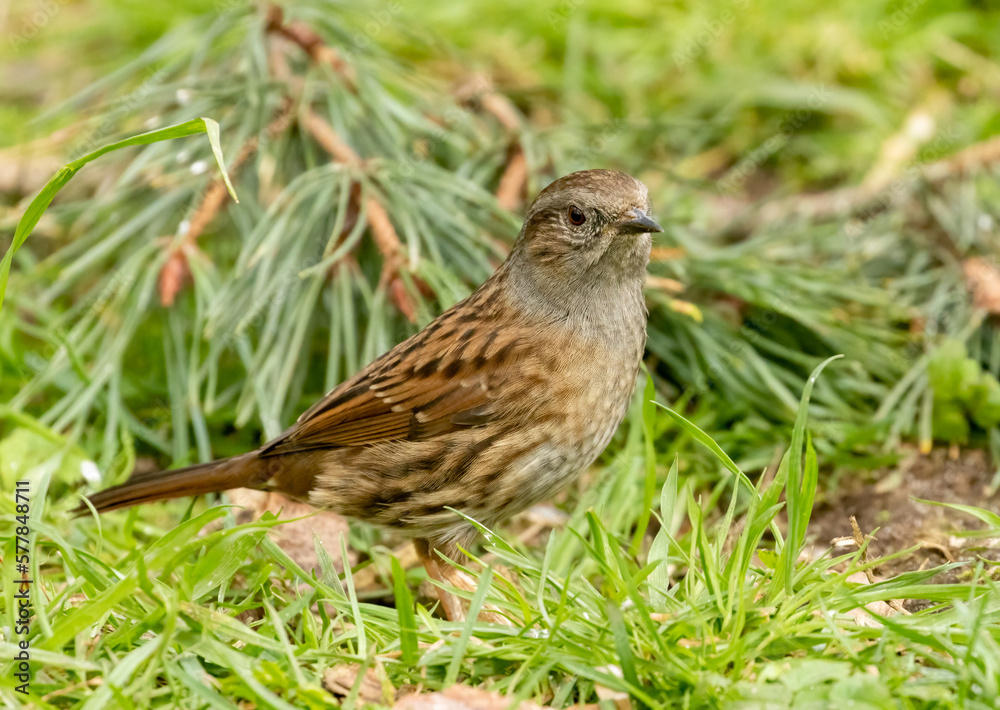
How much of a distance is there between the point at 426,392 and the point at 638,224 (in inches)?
31.8

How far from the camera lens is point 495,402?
3.02 metres

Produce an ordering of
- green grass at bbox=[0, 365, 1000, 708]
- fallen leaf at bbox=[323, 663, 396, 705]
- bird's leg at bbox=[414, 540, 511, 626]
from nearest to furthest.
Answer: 1. green grass at bbox=[0, 365, 1000, 708]
2. fallen leaf at bbox=[323, 663, 396, 705]
3. bird's leg at bbox=[414, 540, 511, 626]

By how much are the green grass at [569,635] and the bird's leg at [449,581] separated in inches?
8.8

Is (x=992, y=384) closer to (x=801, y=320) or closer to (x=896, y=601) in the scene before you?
(x=801, y=320)

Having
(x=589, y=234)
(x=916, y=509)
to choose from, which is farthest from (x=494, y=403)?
(x=916, y=509)

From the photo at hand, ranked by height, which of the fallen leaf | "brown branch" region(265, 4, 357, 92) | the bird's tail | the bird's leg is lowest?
the bird's leg

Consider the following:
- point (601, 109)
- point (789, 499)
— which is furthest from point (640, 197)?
point (601, 109)

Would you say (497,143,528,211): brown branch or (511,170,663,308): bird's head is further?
(497,143,528,211): brown branch

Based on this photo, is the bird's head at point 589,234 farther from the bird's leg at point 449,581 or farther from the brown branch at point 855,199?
the brown branch at point 855,199

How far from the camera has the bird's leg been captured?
Result: 2907 mm

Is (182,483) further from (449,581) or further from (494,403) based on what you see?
(494,403)

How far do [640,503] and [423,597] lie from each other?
0.83 m

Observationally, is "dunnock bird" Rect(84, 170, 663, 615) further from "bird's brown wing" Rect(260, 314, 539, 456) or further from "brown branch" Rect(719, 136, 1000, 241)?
"brown branch" Rect(719, 136, 1000, 241)

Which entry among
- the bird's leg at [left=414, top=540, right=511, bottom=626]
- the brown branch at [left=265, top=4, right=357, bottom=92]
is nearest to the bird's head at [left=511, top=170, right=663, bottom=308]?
the bird's leg at [left=414, top=540, right=511, bottom=626]
